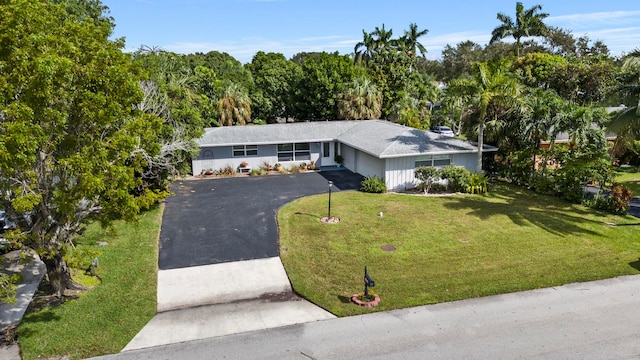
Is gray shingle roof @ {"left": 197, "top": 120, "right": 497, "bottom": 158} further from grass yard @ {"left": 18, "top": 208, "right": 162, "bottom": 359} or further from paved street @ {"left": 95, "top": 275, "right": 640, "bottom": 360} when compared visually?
grass yard @ {"left": 18, "top": 208, "right": 162, "bottom": 359}

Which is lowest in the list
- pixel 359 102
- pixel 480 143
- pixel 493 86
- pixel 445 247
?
pixel 445 247

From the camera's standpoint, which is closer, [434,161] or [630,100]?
[630,100]

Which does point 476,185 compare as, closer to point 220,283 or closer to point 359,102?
point 359,102

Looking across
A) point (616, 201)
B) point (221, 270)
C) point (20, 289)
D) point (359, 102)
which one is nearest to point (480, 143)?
point (616, 201)

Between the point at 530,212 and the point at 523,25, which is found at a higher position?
the point at 523,25

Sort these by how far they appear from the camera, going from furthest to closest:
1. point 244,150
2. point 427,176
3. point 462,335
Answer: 1. point 244,150
2. point 427,176
3. point 462,335

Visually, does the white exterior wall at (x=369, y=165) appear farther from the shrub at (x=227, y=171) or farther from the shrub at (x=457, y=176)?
the shrub at (x=227, y=171)

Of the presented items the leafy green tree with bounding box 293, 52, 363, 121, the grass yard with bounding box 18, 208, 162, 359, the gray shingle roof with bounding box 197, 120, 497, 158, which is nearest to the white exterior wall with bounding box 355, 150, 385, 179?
the gray shingle roof with bounding box 197, 120, 497, 158

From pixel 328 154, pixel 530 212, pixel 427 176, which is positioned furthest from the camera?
pixel 328 154
